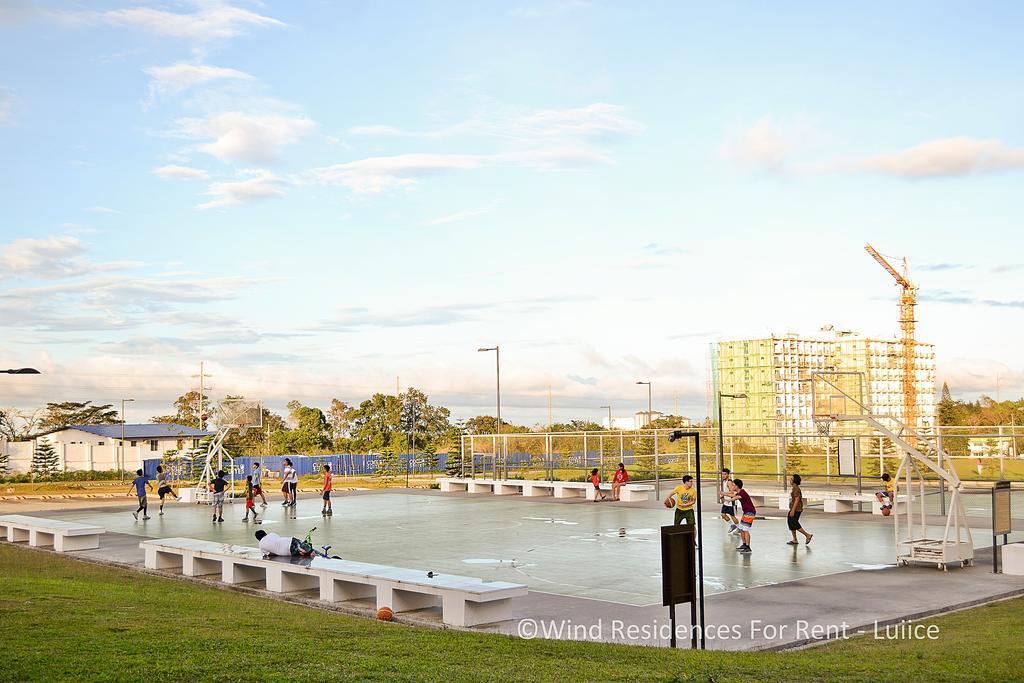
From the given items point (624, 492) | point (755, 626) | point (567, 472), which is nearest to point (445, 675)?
point (755, 626)

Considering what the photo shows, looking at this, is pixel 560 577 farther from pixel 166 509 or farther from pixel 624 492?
pixel 166 509

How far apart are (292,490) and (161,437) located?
197ft

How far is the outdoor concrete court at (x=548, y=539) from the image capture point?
1769 centimetres

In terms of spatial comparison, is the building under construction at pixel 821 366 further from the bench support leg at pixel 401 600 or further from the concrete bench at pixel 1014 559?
the bench support leg at pixel 401 600

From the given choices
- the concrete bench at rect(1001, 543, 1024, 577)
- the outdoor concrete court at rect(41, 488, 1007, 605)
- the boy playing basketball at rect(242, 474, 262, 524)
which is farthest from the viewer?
the boy playing basketball at rect(242, 474, 262, 524)

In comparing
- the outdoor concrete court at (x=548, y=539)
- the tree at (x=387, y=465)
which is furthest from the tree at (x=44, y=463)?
the outdoor concrete court at (x=548, y=539)

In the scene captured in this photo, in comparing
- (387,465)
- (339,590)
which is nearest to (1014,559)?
(339,590)

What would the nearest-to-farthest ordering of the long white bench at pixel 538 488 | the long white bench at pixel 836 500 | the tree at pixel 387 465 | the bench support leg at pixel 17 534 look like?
the bench support leg at pixel 17 534, the long white bench at pixel 836 500, the long white bench at pixel 538 488, the tree at pixel 387 465

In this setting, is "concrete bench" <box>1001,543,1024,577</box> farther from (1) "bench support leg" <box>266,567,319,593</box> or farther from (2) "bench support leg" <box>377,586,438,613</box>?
(1) "bench support leg" <box>266,567,319,593</box>

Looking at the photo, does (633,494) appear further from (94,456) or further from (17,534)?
(94,456)

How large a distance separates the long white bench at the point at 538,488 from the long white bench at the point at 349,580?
65.6 ft

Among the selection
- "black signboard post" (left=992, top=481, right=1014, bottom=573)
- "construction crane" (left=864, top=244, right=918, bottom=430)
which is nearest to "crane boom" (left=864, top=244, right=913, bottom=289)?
"construction crane" (left=864, top=244, right=918, bottom=430)

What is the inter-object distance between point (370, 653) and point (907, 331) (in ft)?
419

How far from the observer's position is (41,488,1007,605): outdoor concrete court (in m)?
17.7
